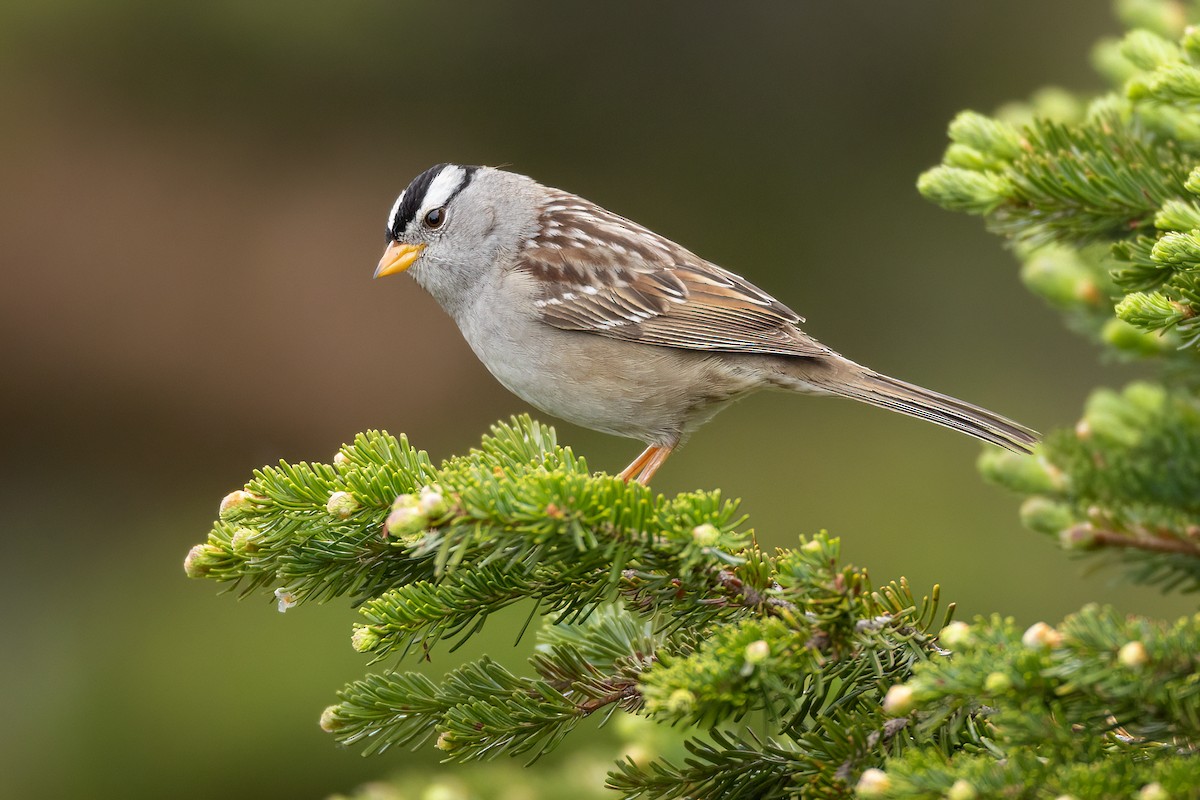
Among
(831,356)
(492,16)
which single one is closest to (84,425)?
(492,16)

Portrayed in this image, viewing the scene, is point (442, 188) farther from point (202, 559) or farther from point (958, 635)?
point (958, 635)

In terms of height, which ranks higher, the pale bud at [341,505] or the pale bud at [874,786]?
the pale bud at [341,505]

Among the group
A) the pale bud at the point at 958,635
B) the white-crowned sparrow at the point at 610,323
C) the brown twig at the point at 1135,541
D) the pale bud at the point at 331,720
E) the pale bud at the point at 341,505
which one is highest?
the white-crowned sparrow at the point at 610,323

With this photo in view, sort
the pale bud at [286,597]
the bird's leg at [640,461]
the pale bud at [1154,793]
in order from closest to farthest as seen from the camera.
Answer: the pale bud at [1154,793] → the pale bud at [286,597] → the bird's leg at [640,461]

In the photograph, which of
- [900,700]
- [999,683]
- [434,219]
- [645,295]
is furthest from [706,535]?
[434,219]

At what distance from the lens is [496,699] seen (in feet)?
6.72

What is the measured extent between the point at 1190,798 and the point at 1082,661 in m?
0.19

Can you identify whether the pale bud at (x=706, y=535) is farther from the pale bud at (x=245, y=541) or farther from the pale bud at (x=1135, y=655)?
the pale bud at (x=245, y=541)

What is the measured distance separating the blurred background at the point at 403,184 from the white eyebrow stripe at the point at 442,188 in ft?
9.53

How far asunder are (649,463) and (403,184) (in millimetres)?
4678

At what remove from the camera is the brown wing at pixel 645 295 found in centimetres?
374

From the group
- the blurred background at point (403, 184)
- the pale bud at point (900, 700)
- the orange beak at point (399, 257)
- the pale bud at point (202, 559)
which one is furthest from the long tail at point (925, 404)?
the blurred background at point (403, 184)

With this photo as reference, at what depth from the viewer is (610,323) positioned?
3.77 meters

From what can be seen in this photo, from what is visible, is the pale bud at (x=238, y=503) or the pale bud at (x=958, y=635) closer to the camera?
the pale bud at (x=958, y=635)
